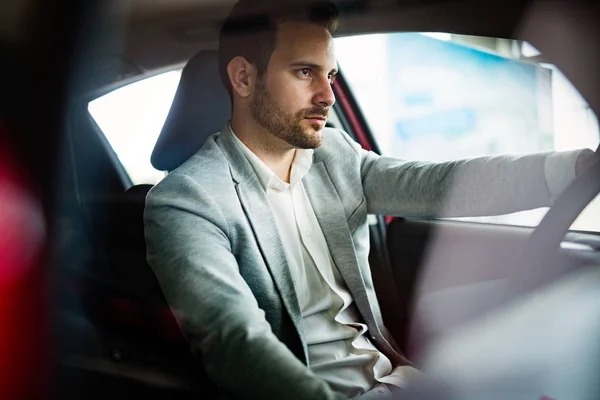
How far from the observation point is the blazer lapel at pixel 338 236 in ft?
3.60

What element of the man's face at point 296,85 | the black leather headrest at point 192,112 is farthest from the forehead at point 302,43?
the black leather headrest at point 192,112

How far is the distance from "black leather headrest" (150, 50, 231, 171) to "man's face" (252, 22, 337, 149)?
67mm

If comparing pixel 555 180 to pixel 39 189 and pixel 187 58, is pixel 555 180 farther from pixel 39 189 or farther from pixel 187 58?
pixel 39 189

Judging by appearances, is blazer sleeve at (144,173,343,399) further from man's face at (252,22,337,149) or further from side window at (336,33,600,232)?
side window at (336,33,600,232)

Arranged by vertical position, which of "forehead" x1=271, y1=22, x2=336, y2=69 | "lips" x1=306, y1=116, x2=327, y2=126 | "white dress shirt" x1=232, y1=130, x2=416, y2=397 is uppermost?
"forehead" x1=271, y1=22, x2=336, y2=69

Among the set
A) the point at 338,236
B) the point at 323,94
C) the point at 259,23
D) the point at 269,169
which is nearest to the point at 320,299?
the point at 338,236

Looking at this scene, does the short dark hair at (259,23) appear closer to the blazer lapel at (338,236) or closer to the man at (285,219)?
the man at (285,219)

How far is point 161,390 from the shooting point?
94 cm

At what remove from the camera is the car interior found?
0.93 m

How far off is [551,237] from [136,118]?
0.74m

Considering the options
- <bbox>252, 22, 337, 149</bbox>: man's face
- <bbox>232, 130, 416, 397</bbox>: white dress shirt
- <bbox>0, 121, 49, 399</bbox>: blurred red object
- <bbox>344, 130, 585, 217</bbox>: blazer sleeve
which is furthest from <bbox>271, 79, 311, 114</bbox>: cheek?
<bbox>0, 121, 49, 399</bbox>: blurred red object

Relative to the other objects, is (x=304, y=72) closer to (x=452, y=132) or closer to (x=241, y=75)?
(x=241, y=75)

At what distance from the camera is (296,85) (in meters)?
0.95

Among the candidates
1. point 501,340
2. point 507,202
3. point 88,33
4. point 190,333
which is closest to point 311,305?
point 190,333
